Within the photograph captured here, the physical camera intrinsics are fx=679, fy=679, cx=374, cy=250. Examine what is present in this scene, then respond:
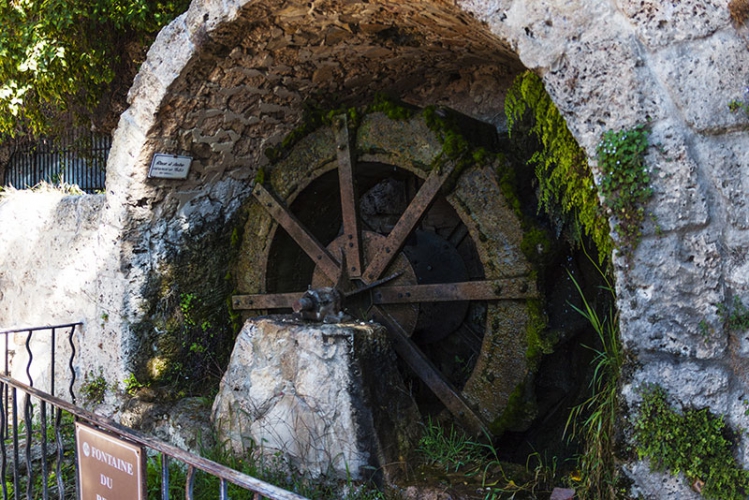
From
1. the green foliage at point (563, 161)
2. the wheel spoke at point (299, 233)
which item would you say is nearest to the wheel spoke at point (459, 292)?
the wheel spoke at point (299, 233)

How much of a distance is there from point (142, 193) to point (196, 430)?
150 cm

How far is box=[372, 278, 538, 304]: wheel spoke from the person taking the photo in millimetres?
3611

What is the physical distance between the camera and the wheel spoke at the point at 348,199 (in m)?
4.17

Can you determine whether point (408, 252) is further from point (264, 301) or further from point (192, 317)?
point (192, 317)

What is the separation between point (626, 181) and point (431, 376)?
1956mm

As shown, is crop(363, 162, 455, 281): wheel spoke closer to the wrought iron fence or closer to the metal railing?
the metal railing

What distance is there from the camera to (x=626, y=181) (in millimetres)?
2238

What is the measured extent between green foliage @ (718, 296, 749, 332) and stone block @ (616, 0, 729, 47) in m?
0.86

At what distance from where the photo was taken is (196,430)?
3895mm

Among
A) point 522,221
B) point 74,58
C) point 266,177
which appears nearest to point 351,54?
point 266,177

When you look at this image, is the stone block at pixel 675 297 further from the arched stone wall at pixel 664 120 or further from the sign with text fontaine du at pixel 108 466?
the sign with text fontaine du at pixel 108 466

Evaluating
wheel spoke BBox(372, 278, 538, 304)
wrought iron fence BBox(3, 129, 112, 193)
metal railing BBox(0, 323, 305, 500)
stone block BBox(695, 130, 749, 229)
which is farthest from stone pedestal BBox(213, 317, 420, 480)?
wrought iron fence BBox(3, 129, 112, 193)

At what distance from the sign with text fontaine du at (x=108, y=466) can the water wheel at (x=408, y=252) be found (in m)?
2.05

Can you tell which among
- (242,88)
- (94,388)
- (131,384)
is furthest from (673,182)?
(94,388)
